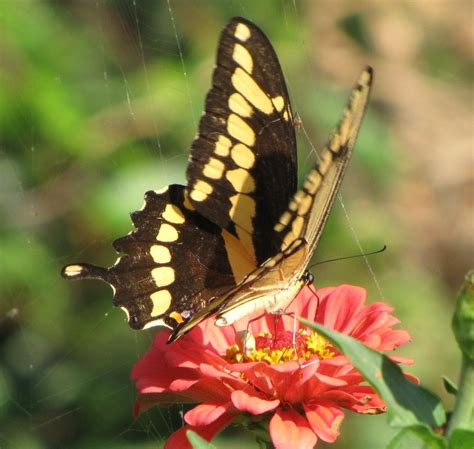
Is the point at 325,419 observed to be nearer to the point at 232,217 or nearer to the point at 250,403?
the point at 250,403


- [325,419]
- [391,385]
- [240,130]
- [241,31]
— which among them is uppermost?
[241,31]

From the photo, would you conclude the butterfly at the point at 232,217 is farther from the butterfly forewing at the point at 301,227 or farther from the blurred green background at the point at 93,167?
the blurred green background at the point at 93,167

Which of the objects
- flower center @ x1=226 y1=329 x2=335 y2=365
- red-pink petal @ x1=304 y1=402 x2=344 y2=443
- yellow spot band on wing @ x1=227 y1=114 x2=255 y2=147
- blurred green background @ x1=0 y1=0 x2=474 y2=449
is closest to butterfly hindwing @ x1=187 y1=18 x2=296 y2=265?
yellow spot band on wing @ x1=227 y1=114 x2=255 y2=147

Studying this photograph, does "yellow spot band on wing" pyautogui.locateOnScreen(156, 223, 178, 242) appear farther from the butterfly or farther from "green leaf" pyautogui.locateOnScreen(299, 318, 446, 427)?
"green leaf" pyautogui.locateOnScreen(299, 318, 446, 427)

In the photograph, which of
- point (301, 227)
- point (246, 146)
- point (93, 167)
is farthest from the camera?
point (93, 167)

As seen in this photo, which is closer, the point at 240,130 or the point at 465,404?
the point at 465,404

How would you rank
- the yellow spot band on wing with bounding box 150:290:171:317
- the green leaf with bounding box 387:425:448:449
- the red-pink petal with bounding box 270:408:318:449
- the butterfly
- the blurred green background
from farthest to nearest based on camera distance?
the blurred green background
the yellow spot band on wing with bounding box 150:290:171:317
the butterfly
the red-pink petal with bounding box 270:408:318:449
the green leaf with bounding box 387:425:448:449

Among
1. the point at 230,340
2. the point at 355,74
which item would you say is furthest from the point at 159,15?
the point at 355,74

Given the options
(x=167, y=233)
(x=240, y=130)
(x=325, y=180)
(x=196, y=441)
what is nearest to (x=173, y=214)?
(x=167, y=233)
